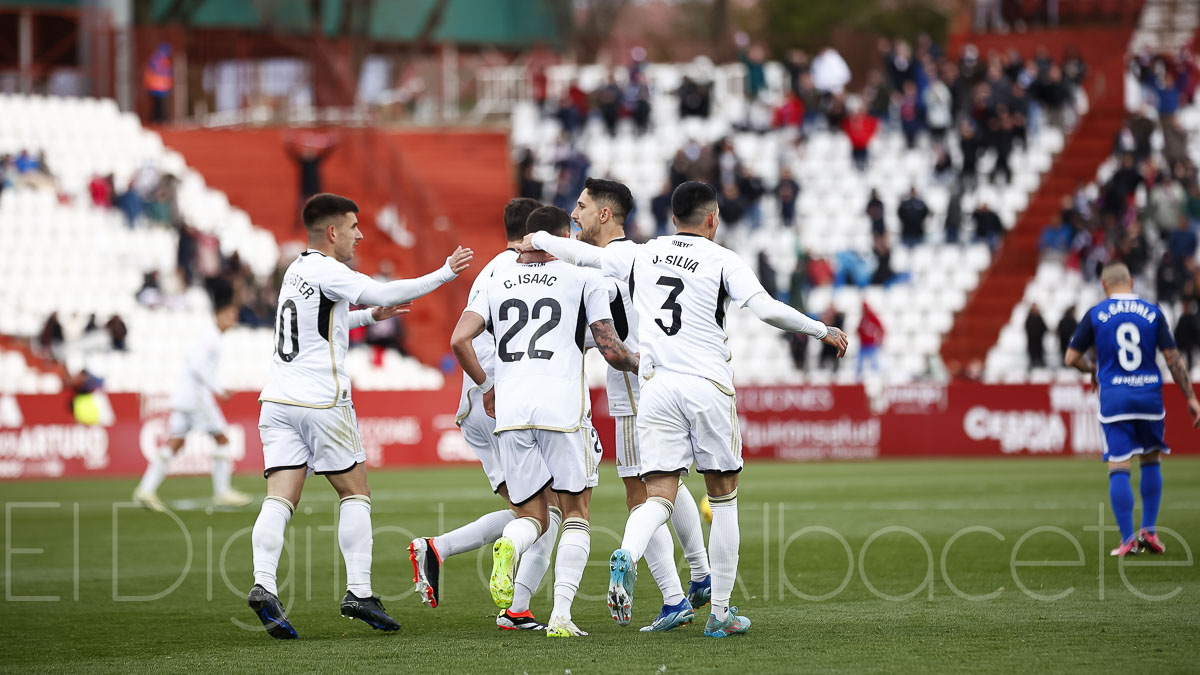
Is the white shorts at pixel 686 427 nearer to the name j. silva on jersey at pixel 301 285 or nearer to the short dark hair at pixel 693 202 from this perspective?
the short dark hair at pixel 693 202

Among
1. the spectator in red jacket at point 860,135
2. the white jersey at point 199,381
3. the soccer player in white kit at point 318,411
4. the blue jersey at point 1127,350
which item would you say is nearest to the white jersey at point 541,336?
the soccer player in white kit at point 318,411

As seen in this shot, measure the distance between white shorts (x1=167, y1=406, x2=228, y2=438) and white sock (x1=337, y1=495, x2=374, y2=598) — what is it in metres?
8.86

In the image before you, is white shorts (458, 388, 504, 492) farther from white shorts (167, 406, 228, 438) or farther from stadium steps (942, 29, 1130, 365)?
stadium steps (942, 29, 1130, 365)

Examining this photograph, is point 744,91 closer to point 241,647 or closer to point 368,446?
point 368,446

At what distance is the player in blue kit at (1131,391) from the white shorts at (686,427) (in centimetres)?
440

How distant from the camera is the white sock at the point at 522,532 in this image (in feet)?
27.2

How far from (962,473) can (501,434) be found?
14370 mm

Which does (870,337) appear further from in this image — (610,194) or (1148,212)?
(610,194)

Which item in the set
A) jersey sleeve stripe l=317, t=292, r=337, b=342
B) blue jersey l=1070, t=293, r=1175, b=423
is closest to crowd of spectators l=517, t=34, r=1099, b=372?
blue jersey l=1070, t=293, r=1175, b=423

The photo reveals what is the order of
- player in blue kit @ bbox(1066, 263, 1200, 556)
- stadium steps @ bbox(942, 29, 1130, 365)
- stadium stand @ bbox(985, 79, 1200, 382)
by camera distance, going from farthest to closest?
stadium steps @ bbox(942, 29, 1130, 365) → stadium stand @ bbox(985, 79, 1200, 382) → player in blue kit @ bbox(1066, 263, 1200, 556)

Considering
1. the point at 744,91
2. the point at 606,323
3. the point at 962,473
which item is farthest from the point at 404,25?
the point at 606,323

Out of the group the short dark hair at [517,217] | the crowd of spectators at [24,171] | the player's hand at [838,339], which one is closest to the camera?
the player's hand at [838,339]

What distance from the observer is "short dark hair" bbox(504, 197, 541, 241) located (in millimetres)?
8867

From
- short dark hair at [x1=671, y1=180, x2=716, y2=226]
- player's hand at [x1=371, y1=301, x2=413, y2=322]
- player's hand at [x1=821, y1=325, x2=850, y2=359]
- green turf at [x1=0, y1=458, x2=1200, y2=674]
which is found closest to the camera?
green turf at [x1=0, y1=458, x2=1200, y2=674]
